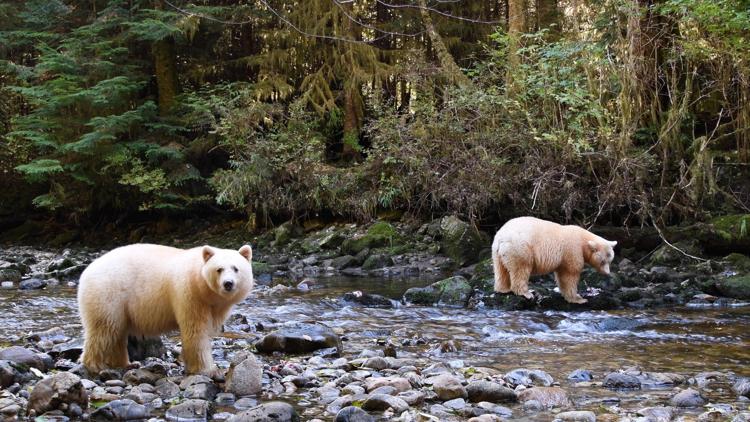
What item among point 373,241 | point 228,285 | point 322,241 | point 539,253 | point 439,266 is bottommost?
point 439,266

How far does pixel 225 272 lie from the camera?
5.54 metres

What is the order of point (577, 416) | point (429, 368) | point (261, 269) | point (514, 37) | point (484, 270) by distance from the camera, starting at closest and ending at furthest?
point (577, 416)
point (429, 368)
point (484, 270)
point (261, 269)
point (514, 37)

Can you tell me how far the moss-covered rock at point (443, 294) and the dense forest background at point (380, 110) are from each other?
458cm

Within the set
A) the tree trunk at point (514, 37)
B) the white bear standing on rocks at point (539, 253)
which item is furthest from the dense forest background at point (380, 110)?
the white bear standing on rocks at point (539, 253)

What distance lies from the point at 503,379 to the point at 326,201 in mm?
14056

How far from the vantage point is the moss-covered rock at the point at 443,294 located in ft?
36.2

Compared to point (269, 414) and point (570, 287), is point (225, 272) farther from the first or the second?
point (570, 287)

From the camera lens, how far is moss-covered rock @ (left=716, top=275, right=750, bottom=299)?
1103 centimetres

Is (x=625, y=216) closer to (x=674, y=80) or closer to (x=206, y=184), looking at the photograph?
(x=674, y=80)

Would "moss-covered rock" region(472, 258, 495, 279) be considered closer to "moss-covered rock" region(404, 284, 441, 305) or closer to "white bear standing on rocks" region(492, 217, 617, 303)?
"moss-covered rock" region(404, 284, 441, 305)

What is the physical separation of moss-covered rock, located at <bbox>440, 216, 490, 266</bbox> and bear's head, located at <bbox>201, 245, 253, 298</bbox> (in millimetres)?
10111

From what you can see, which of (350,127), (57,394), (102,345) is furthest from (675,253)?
(57,394)

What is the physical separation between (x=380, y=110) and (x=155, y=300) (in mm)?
13496

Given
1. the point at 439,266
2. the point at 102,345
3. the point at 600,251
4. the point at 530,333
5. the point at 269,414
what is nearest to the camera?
the point at 269,414
